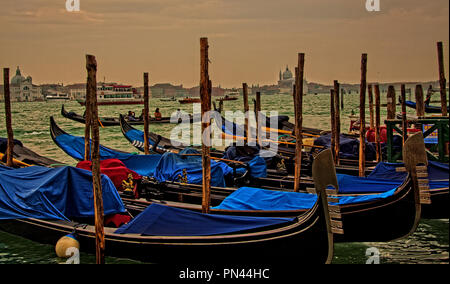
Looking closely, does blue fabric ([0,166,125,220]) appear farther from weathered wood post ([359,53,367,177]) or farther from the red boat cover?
weathered wood post ([359,53,367,177])

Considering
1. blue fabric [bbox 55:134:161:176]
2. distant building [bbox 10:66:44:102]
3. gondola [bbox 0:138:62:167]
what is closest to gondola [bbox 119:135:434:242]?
blue fabric [bbox 55:134:161:176]

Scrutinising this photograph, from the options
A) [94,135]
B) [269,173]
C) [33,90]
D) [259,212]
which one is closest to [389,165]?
[269,173]

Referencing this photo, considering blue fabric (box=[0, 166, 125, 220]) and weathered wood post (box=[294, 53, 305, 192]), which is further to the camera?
weathered wood post (box=[294, 53, 305, 192])

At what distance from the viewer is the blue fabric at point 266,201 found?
7336mm

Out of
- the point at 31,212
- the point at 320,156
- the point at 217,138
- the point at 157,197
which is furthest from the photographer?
the point at 217,138

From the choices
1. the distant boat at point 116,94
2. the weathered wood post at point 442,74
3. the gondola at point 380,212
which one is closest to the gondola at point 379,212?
the gondola at point 380,212

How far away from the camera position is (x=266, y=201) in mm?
7469

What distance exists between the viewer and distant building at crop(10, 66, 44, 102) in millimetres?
84562

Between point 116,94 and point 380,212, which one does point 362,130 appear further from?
point 116,94

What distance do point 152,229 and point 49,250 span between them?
→ 6.35 ft

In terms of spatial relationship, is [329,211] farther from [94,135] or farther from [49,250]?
[49,250]

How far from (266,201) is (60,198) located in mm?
2740

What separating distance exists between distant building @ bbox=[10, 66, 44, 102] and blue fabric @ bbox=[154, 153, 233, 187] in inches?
3118

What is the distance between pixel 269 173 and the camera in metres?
10.5
